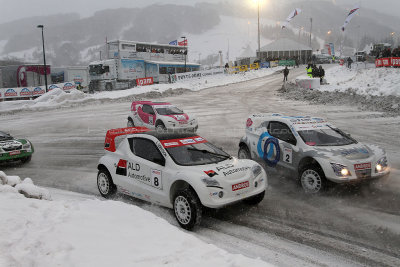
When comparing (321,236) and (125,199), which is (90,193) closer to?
(125,199)

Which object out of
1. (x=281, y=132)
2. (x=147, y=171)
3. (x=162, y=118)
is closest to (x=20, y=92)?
(x=162, y=118)

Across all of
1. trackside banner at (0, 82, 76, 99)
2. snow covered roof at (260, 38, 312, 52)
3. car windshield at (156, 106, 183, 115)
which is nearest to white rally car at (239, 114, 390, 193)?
car windshield at (156, 106, 183, 115)

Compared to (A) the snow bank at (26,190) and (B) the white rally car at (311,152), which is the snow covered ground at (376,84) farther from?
(A) the snow bank at (26,190)

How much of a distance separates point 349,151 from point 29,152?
10.2 metres

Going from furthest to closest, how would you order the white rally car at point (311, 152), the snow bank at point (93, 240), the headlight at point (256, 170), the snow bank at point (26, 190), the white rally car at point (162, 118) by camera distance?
the white rally car at point (162, 118) < the white rally car at point (311, 152) < the headlight at point (256, 170) < the snow bank at point (26, 190) < the snow bank at point (93, 240)

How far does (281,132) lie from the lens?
8.59 m

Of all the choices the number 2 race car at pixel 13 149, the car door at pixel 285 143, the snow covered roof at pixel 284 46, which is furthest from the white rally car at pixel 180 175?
the snow covered roof at pixel 284 46

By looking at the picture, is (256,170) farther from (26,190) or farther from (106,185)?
(26,190)

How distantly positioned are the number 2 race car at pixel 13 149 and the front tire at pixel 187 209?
7.60 meters

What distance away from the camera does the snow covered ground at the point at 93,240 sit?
3.85 meters

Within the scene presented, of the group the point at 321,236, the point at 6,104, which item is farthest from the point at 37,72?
the point at 321,236

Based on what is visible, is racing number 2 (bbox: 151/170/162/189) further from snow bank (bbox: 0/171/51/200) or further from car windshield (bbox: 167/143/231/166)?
snow bank (bbox: 0/171/51/200)

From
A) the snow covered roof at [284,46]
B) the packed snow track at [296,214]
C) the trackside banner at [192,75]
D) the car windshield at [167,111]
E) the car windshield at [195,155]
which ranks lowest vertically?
the packed snow track at [296,214]

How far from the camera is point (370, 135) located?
13.3 m
